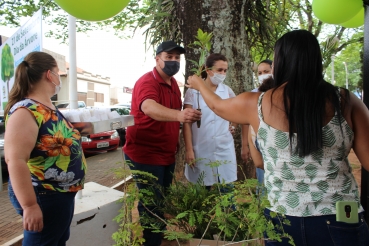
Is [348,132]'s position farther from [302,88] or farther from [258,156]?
[258,156]

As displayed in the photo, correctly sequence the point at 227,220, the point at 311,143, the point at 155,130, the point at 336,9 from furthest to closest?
the point at 336,9
the point at 155,130
the point at 227,220
the point at 311,143

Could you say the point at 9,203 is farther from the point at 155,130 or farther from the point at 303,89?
the point at 303,89

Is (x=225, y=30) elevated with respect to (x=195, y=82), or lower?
elevated

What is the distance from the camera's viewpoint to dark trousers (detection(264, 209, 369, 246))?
134 cm

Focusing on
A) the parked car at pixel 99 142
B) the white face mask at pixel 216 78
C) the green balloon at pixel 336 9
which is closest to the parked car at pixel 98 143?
the parked car at pixel 99 142

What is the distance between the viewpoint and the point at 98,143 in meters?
9.77

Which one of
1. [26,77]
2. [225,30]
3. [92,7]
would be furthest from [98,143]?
[26,77]

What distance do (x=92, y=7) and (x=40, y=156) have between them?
125cm

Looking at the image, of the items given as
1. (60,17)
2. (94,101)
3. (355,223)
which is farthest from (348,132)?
(94,101)

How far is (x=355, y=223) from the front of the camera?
52.9 inches

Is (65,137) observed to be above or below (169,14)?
below

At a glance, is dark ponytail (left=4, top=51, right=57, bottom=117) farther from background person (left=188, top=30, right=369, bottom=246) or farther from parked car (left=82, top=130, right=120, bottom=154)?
parked car (left=82, top=130, right=120, bottom=154)

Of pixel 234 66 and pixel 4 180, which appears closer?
pixel 234 66

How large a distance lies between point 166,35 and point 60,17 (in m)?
8.50
